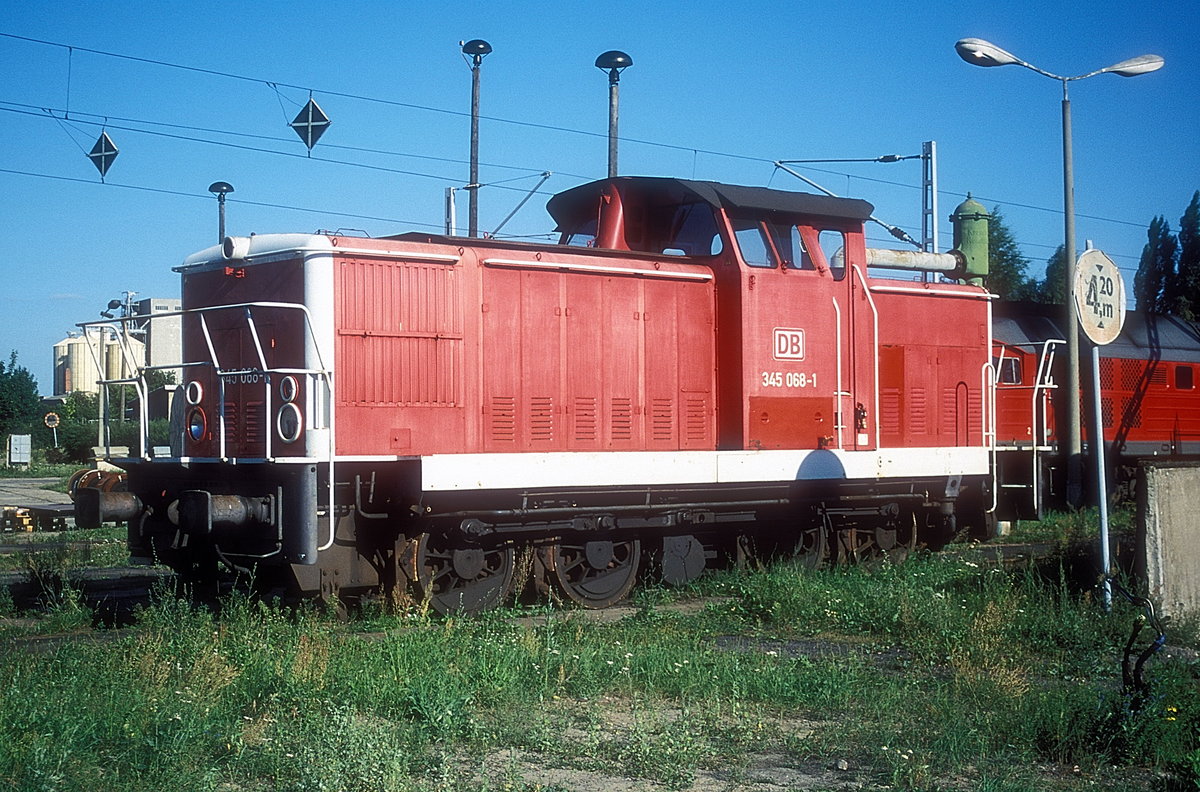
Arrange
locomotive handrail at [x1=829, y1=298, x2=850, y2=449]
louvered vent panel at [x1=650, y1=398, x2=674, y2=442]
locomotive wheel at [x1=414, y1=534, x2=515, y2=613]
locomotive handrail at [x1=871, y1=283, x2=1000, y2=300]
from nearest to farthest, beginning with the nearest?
locomotive wheel at [x1=414, y1=534, x2=515, y2=613] → louvered vent panel at [x1=650, y1=398, x2=674, y2=442] → locomotive handrail at [x1=829, y1=298, x2=850, y2=449] → locomotive handrail at [x1=871, y1=283, x2=1000, y2=300]

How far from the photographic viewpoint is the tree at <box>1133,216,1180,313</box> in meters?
41.4

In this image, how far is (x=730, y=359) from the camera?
10.7m

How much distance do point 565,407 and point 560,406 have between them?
Answer: 0.17ft

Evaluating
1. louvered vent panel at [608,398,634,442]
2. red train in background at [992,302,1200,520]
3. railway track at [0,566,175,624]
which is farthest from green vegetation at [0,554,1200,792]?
red train in background at [992,302,1200,520]

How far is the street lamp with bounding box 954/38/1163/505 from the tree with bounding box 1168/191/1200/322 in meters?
25.7

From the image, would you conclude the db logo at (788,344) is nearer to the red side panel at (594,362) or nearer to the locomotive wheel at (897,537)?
the red side panel at (594,362)

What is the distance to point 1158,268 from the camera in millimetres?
41812

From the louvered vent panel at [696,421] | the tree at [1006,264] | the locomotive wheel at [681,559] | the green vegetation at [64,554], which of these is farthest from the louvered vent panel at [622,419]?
the tree at [1006,264]

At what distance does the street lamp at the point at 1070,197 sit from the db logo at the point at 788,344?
5204 millimetres

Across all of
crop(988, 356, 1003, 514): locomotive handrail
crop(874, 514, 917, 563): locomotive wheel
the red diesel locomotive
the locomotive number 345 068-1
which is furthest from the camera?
crop(988, 356, 1003, 514): locomotive handrail

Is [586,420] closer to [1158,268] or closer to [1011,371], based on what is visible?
[1011,371]

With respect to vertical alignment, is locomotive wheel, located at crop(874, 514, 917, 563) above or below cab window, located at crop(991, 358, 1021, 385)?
below

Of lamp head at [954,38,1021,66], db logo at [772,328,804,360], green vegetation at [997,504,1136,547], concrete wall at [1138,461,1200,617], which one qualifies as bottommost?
green vegetation at [997,504,1136,547]

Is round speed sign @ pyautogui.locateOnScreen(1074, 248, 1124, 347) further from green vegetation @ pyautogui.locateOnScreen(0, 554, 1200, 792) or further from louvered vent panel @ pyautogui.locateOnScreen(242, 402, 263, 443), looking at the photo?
louvered vent panel @ pyautogui.locateOnScreen(242, 402, 263, 443)
